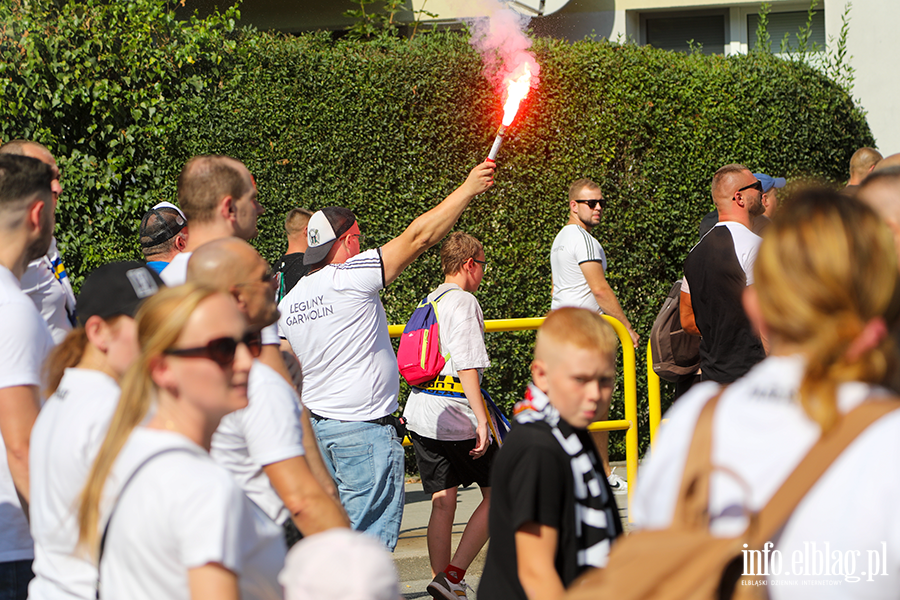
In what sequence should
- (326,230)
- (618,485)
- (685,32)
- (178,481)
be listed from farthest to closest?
(685,32)
(618,485)
(326,230)
(178,481)

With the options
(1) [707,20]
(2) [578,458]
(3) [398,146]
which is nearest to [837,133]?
(1) [707,20]

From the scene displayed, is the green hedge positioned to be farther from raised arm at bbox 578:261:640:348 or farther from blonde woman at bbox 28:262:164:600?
blonde woman at bbox 28:262:164:600

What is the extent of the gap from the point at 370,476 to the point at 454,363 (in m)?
0.93

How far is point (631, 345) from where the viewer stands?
6211 millimetres

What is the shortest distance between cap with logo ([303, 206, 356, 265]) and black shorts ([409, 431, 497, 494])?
1320 mm

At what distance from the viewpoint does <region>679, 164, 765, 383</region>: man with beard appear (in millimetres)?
4938

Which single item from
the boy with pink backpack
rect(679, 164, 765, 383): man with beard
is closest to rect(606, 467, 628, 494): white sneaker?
rect(679, 164, 765, 383): man with beard

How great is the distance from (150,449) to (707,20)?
35.2ft

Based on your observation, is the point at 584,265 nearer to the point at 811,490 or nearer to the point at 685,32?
the point at 811,490

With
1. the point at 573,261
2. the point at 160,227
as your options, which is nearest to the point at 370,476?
the point at 160,227

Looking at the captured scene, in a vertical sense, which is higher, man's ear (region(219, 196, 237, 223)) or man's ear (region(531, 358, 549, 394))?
man's ear (region(219, 196, 237, 223))

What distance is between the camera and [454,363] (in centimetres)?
495

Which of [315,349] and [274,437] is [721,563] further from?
[315,349]

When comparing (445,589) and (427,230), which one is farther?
Answer: (445,589)
